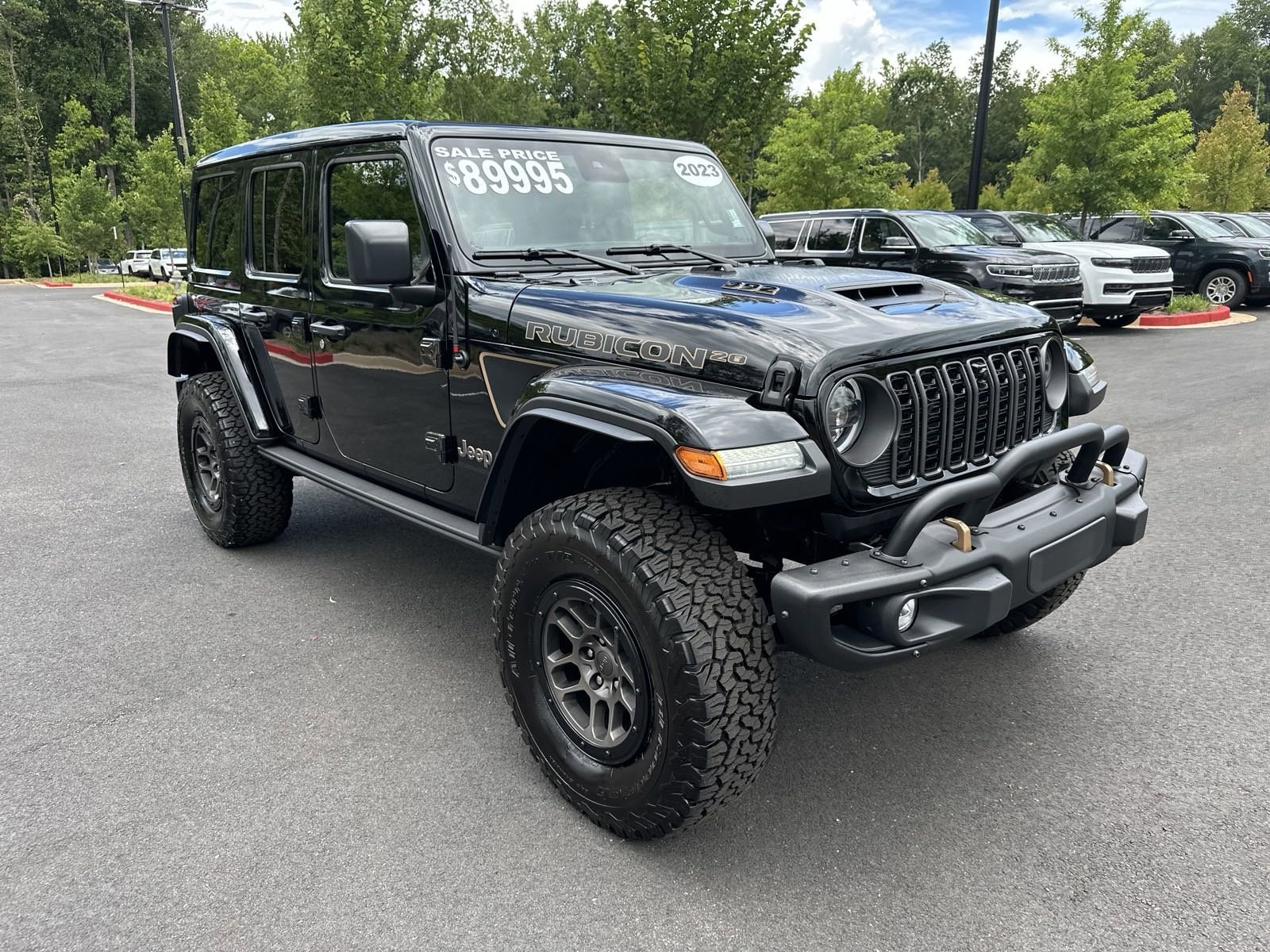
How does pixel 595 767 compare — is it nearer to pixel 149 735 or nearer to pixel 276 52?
pixel 149 735

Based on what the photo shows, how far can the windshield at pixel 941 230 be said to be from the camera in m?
11.8

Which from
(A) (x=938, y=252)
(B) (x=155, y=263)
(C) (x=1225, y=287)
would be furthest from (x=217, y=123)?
(C) (x=1225, y=287)

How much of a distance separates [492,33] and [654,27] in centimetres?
2071

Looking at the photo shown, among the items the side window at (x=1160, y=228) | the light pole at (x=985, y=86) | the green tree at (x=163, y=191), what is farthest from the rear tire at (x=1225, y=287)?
Result: the green tree at (x=163, y=191)

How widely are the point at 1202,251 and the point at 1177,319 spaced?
282 cm

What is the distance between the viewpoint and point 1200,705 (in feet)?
10.6

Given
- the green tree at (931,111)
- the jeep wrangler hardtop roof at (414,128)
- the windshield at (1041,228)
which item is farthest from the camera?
the green tree at (931,111)

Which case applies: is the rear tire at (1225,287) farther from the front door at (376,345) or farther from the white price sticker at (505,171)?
the front door at (376,345)

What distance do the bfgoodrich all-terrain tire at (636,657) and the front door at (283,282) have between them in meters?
1.94

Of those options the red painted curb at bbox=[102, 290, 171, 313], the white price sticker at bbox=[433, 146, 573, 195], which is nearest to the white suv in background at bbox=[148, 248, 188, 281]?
the red painted curb at bbox=[102, 290, 171, 313]

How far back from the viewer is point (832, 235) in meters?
12.2

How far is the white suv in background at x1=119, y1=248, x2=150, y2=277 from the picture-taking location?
35906 millimetres

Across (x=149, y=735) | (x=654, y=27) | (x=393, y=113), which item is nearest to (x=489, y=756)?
(x=149, y=735)

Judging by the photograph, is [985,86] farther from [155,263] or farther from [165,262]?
[155,263]
